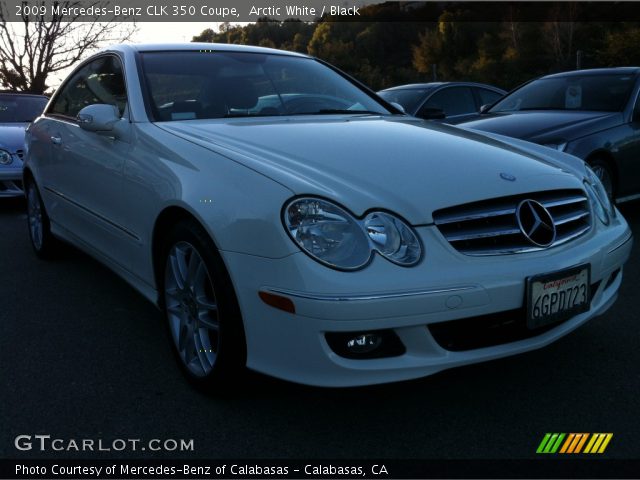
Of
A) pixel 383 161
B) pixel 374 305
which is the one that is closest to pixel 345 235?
pixel 374 305

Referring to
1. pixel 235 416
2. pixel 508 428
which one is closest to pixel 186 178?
pixel 235 416

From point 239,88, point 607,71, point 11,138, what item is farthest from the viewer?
point 11,138

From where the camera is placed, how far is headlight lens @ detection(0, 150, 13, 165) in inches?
278

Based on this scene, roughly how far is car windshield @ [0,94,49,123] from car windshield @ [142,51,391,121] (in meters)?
5.59

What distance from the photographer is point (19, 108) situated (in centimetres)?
855

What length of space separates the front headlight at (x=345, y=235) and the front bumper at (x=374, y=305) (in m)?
0.04

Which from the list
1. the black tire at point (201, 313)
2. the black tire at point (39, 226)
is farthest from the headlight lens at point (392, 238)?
the black tire at point (39, 226)

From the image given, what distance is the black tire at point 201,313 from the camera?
2.35 meters

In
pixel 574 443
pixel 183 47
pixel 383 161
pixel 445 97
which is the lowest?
pixel 574 443

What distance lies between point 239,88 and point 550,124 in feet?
9.78

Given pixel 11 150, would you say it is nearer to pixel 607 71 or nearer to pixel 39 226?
pixel 39 226

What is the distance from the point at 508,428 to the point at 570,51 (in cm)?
4748

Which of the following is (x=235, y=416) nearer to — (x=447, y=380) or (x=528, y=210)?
(x=447, y=380)

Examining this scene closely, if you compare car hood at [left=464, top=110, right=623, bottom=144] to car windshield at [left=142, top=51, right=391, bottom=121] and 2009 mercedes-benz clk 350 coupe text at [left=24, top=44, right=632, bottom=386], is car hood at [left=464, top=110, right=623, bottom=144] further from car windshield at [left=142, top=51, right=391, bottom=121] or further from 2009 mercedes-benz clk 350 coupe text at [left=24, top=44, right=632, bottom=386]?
2009 mercedes-benz clk 350 coupe text at [left=24, top=44, right=632, bottom=386]
